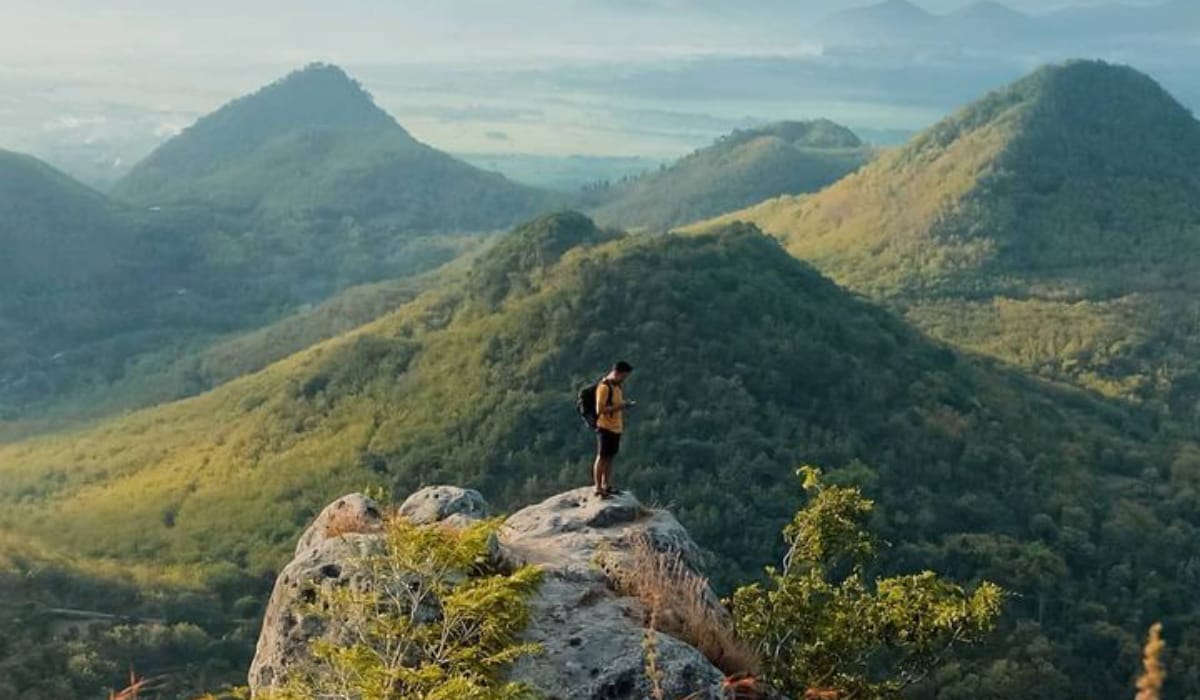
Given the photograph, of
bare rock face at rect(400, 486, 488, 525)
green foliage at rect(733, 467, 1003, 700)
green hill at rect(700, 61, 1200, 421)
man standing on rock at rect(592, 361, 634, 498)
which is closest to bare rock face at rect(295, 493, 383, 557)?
bare rock face at rect(400, 486, 488, 525)

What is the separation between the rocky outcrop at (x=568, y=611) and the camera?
10.6m

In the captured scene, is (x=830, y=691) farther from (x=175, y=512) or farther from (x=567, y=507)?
(x=175, y=512)

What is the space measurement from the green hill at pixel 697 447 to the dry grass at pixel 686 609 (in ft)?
152

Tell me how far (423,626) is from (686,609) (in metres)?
3.37

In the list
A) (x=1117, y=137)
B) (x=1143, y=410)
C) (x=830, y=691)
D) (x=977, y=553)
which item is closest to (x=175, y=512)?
(x=977, y=553)

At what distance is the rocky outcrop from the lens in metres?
10.6

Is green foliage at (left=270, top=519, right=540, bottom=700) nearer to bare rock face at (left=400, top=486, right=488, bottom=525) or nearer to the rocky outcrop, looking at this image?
the rocky outcrop

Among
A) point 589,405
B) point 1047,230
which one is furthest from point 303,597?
point 1047,230

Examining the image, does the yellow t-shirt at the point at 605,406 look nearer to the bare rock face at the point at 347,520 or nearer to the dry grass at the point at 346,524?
the bare rock face at the point at 347,520

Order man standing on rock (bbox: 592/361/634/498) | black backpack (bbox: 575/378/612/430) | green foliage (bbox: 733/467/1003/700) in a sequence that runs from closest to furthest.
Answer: green foliage (bbox: 733/467/1003/700) < man standing on rock (bbox: 592/361/634/498) < black backpack (bbox: 575/378/612/430)

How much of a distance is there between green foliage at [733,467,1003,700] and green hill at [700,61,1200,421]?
3952 inches

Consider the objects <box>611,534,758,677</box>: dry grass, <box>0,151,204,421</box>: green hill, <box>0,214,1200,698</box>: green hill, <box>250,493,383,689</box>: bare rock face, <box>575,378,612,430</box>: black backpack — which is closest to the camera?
<box>250,493,383,689</box>: bare rock face

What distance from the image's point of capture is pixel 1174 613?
67.4m

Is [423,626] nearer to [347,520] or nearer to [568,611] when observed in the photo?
[568,611]
